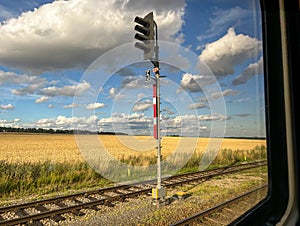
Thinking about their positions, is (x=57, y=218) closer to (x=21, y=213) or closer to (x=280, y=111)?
(x=21, y=213)

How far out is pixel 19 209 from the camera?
15.5ft

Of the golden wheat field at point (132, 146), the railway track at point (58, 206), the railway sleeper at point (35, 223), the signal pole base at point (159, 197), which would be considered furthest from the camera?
the signal pole base at point (159, 197)

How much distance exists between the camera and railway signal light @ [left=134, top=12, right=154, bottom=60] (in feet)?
14.9

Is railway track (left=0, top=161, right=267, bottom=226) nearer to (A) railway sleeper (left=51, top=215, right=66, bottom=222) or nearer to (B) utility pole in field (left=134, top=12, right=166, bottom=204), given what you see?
(A) railway sleeper (left=51, top=215, right=66, bottom=222)

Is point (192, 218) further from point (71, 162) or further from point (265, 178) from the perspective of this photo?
point (71, 162)

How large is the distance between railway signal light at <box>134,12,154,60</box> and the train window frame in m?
3.05

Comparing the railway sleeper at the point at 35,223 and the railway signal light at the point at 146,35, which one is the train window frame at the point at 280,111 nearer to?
the railway signal light at the point at 146,35

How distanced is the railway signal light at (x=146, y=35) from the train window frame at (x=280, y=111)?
305 cm

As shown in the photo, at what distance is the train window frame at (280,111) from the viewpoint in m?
1.51

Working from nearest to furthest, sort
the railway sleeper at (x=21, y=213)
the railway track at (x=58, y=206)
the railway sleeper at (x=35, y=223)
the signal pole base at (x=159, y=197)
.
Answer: the railway sleeper at (x=35, y=223) < the railway track at (x=58, y=206) < the railway sleeper at (x=21, y=213) < the signal pole base at (x=159, y=197)

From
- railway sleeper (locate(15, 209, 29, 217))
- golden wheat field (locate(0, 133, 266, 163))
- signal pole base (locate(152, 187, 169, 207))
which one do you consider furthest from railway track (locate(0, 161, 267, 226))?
golden wheat field (locate(0, 133, 266, 163))

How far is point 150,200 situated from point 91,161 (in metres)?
4.30

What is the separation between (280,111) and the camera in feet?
5.23

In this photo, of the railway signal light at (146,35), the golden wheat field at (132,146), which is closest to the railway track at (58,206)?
the golden wheat field at (132,146)
